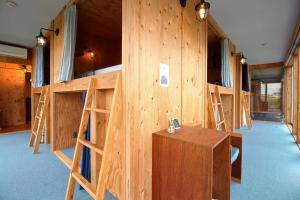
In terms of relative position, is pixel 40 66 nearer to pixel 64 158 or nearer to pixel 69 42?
pixel 69 42

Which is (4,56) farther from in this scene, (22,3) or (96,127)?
(96,127)

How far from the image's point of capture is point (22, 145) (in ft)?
12.1

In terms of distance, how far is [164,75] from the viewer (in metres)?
1.79

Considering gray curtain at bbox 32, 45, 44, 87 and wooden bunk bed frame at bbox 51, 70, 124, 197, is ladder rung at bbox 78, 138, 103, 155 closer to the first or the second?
wooden bunk bed frame at bbox 51, 70, 124, 197

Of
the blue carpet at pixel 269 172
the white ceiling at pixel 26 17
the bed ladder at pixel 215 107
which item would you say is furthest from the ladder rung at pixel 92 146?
the white ceiling at pixel 26 17

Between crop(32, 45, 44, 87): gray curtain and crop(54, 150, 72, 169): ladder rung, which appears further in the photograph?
crop(32, 45, 44, 87): gray curtain

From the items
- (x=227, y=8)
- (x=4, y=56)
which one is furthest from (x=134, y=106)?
(x=4, y=56)

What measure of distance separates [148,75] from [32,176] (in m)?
2.34

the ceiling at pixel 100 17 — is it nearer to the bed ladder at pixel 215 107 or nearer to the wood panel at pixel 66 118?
the wood panel at pixel 66 118

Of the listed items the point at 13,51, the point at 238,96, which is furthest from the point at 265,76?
the point at 13,51

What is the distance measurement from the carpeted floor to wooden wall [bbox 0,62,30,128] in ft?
10.3

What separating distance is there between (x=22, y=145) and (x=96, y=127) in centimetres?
298

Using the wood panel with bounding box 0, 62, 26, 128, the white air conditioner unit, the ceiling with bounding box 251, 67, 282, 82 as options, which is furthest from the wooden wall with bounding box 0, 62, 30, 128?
the ceiling with bounding box 251, 67, 282, 82

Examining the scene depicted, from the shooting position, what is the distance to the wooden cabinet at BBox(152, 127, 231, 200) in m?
1.25
